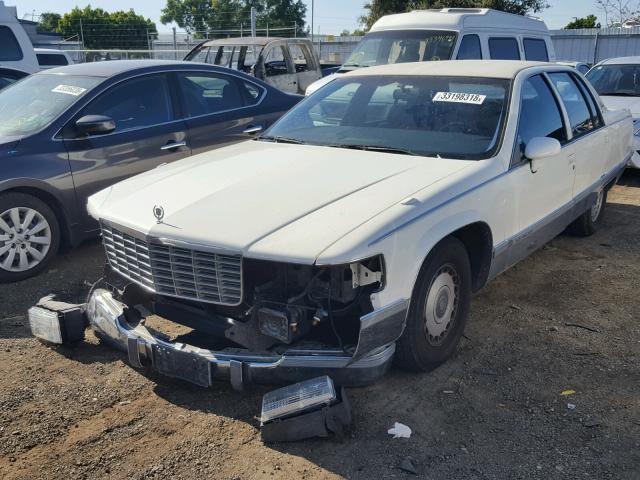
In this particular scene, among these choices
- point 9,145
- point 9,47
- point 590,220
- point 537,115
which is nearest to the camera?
point 537,115

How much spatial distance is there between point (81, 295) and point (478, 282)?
283 cm

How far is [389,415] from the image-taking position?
3324 mm

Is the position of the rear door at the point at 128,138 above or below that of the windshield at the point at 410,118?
below

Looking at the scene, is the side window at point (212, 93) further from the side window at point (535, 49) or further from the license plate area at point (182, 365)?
the side window at point (535, 49)

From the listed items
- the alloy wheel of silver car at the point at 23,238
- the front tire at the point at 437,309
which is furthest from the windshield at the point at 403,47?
the front tire at the point at 437,309

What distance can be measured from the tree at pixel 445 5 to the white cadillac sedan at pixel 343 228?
19962 mm

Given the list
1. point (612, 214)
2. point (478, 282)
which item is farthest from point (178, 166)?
point (612, 214)

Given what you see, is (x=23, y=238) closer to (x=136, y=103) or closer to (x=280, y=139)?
(x=136, y=103)

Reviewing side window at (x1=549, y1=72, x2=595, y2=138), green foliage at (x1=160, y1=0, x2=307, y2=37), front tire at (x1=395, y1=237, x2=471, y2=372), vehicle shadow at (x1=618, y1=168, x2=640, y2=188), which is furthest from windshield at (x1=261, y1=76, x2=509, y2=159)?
green foliage at (x1=160, y1=0, x2=307, y2=37)

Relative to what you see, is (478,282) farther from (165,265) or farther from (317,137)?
(165,265)

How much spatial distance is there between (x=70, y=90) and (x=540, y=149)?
4.08m

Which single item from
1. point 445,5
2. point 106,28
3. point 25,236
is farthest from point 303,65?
point 106,28

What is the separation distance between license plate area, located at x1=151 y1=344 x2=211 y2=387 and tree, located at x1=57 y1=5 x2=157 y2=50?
30.5 m

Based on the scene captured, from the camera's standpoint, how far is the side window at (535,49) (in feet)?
34.8
